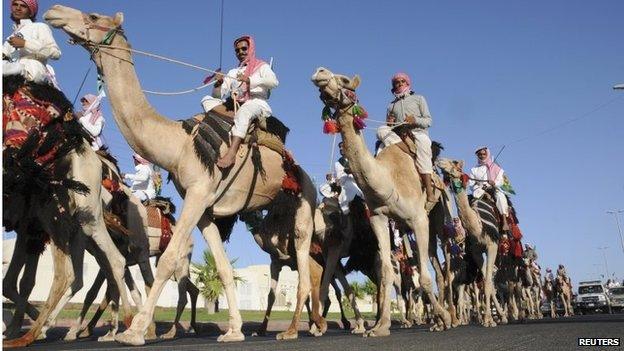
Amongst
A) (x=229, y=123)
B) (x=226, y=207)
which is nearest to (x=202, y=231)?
(x=226, y=207)

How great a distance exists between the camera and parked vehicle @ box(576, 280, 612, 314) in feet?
138

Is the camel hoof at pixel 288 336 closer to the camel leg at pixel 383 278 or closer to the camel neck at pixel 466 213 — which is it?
the camel leg at pixel 383 278

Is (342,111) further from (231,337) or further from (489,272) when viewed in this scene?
Result: (489,272)

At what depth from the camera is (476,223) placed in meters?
12.9

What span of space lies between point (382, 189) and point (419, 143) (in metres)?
1.69

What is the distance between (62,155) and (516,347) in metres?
5.47

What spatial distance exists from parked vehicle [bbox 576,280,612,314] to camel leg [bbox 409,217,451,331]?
3650 centimetres

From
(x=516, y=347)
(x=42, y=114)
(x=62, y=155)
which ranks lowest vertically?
(x=516, y=347)

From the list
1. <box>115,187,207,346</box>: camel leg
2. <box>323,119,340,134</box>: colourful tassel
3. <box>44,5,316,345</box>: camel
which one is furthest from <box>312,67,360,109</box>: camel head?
<box>115,187,207,346</box>: camel leg

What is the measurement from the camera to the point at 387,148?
10180mm

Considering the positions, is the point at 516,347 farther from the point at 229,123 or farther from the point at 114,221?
the point at 114,221

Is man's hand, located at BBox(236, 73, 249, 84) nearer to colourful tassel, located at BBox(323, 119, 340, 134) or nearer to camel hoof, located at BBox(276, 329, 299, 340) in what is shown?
colourful tassel, located at BBox(323, 119, 340, 134)

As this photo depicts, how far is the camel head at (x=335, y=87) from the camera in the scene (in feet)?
27.5

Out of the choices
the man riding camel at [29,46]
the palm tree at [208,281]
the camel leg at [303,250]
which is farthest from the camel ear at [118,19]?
the palm tree at [208,281]
